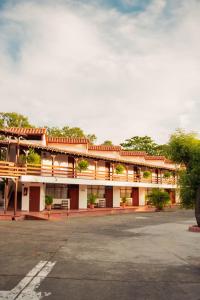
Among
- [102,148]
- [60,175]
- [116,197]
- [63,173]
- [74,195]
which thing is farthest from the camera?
[102,148]

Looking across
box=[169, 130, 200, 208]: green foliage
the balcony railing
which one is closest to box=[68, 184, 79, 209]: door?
the balcony railing

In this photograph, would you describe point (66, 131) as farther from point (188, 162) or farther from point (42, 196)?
point (188, 162)

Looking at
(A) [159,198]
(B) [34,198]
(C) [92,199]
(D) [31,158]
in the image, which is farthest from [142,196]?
(D) [31,158]

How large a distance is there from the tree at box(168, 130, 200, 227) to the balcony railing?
1182cm

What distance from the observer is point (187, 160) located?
18.5 m

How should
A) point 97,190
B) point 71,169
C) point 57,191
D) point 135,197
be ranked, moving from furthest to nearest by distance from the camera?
1. point 135,197
2. point 97,190
3. point 71,169
4. point 57,191

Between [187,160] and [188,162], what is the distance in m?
0.13

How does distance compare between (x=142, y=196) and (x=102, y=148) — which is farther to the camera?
(x=142, y=196)

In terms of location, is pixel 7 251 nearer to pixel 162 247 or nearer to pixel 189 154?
pixel 162 247

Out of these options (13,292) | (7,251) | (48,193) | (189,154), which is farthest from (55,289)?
(48,193)

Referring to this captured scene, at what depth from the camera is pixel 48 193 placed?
3052 cm

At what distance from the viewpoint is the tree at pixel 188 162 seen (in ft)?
58.3

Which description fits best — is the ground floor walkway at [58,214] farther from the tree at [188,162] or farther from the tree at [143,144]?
the tree at [143,144]

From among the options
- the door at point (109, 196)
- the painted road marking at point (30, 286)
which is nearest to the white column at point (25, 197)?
the door at point (109, 196)
